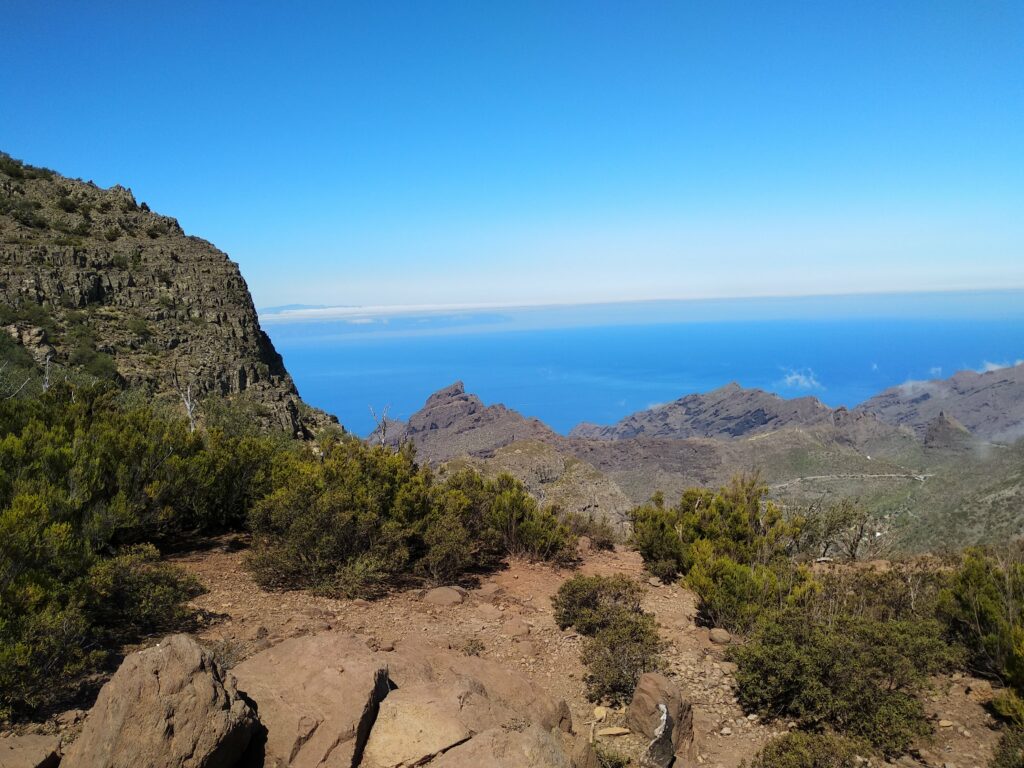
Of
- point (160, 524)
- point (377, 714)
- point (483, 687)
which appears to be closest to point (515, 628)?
point (483, 687)

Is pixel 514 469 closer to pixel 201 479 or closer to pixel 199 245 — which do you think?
pixel 199 245

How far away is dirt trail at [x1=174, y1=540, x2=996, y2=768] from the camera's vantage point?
5.59 metres

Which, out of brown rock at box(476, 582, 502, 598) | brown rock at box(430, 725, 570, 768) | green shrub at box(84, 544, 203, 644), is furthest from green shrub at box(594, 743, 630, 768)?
green shrub at box(84, 544, 203, 644)

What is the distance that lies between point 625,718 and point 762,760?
3.94ft

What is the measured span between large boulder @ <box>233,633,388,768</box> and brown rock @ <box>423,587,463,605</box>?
3314mm

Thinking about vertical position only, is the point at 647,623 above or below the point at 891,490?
above

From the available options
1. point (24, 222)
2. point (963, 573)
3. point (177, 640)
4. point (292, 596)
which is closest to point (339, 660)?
point (177, 640)

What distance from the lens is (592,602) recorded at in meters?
7.85

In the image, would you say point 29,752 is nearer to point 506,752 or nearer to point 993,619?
point 506,752

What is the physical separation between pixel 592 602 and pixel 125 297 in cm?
3568

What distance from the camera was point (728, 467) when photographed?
296 ft

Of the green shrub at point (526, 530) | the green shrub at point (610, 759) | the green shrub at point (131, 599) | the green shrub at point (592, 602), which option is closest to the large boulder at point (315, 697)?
the green shrub at point (610, 759)

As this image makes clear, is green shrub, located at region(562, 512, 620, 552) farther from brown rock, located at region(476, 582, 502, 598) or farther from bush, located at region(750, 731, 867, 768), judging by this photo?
bush, located at region(750, 731, 867, 768)

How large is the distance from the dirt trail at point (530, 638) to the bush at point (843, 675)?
25 centimetres
